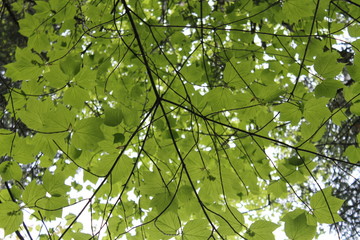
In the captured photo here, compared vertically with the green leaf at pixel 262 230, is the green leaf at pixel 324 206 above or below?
above

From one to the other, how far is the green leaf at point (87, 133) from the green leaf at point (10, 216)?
336mm

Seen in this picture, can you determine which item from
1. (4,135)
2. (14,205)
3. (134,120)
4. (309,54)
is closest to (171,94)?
(134,120)

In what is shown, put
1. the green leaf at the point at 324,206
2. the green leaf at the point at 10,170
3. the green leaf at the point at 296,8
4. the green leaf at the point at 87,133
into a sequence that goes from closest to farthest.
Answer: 1. the green leaf at the point at 87,133
2. the green leaf at the point at 324,206
3. the green leaf at the point at 10,170
4. the green leaf at the point at 296,8

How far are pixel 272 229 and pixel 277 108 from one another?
17.5 inches

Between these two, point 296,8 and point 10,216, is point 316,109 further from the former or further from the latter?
point 10,216

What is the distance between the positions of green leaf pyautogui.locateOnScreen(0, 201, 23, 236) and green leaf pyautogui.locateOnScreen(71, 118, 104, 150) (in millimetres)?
336

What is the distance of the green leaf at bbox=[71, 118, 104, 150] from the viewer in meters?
0.99

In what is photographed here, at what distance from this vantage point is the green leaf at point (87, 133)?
0.99 metres

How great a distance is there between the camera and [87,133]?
996 mm

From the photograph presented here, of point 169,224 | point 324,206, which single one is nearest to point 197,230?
point 169,224

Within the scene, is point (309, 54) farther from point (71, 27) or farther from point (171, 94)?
point (71, 27)

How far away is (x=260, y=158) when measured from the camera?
172 cm

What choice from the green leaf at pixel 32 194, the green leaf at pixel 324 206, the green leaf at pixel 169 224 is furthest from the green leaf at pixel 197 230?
the green leaf at pixel 32 194

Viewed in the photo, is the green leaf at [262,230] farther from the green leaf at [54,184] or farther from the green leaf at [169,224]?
the green leaf at [54,184]
